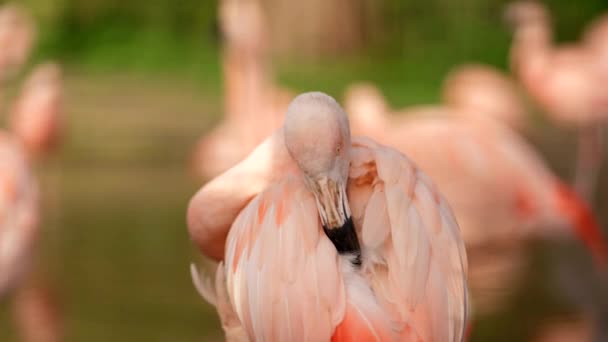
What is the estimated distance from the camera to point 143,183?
713 cm

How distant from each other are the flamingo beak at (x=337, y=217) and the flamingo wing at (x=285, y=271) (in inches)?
1.3

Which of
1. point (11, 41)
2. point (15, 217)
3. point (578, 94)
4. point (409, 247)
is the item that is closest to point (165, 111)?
point (11, 41)

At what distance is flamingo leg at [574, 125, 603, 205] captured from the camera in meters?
7.00

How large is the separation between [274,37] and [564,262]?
6504 mm

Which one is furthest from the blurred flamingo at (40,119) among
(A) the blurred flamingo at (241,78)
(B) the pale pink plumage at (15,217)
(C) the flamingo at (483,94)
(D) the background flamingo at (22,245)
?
(C) the flamingo at (483,94)

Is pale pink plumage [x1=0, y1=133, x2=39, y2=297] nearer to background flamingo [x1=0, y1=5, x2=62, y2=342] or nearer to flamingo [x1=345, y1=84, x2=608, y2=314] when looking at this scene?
background flamingo [x1=0, y1=5, x2=62, y2=342]

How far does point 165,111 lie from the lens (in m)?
9.55

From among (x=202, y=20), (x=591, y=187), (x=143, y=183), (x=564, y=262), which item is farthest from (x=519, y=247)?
(x=202, y=20)

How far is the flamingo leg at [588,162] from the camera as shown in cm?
700

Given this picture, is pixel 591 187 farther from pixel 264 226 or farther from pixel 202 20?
pixel 202 20

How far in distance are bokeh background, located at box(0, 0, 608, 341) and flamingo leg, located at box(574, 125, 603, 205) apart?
0.17 meters

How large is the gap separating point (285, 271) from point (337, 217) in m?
0.17

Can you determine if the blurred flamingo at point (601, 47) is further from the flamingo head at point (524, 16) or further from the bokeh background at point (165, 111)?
the bokeh background at point (165, 111)

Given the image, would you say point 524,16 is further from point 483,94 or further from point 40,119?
point 40,119
